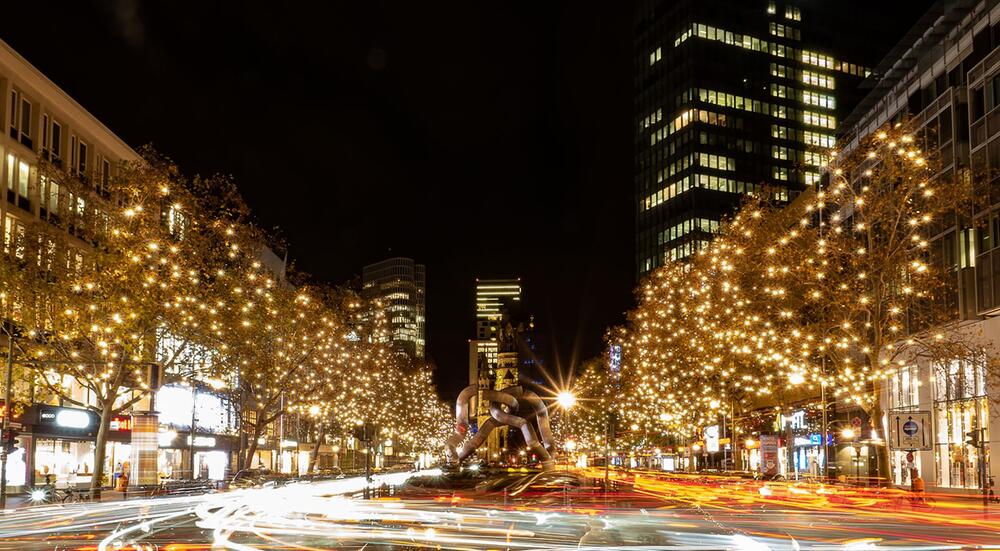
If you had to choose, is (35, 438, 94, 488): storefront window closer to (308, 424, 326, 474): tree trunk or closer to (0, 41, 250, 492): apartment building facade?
(0, 41, 250, 492): apartment building facade

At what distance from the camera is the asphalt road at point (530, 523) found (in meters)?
23.1

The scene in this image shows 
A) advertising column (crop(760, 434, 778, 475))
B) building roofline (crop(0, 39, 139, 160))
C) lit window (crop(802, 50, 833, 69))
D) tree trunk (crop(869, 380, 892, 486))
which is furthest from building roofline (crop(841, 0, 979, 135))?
lit window (crop(802, 50, 833, 69))

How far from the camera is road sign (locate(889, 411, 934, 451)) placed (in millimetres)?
38344

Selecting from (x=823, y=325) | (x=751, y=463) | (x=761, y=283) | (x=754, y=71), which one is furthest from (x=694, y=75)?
(x=823, y=325)

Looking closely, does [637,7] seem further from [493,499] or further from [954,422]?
[493,499]

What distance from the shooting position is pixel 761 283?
5944cm

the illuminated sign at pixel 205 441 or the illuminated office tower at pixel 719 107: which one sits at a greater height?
the illuminated office tower at pixel 719 107

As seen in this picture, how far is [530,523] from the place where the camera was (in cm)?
2942

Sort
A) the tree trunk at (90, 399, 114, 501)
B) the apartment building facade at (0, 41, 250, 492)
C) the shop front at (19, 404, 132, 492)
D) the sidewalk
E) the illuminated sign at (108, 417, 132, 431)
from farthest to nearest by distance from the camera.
Answer: the illuminated sign at (108, 417, 132, 431) < the shop front at (19, 404, 132, 492) < the apartment building facade at (0, 41, 250, 492) < the tree trunk at (90, 399, 114, 501) < the sidewalk

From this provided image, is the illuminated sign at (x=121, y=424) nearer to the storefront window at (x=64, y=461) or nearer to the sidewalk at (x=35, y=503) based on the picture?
the storefront window at (x=64, y=461)

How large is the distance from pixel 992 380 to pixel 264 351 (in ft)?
137

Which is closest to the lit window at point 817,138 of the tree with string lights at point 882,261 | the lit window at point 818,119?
the lit window at point 818,119

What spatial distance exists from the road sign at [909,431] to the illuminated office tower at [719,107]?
10615 centimetres

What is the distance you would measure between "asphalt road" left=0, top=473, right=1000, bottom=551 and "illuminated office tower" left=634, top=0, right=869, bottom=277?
106 m
